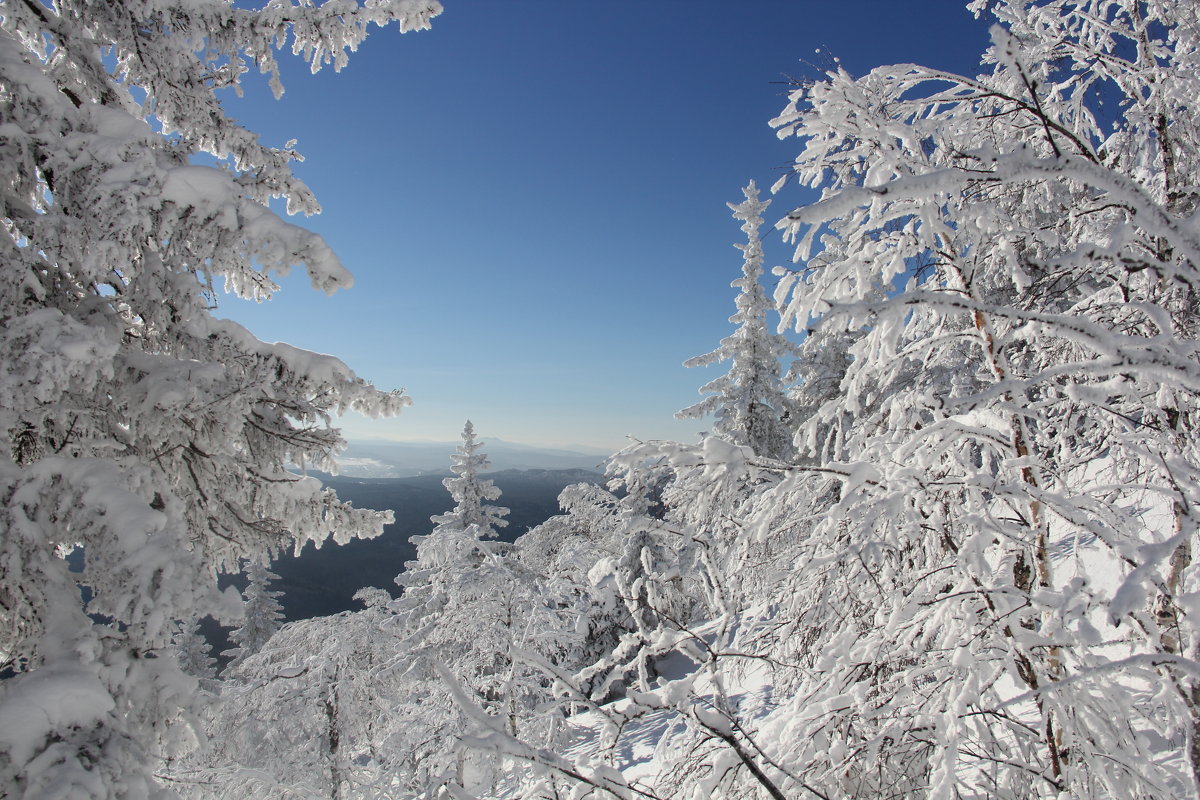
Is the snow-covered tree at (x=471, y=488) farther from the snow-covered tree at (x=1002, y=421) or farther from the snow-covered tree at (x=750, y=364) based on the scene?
the snow-covered tree at (x=1002, y=421)

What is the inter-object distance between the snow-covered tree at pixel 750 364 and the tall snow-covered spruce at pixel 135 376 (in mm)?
14609

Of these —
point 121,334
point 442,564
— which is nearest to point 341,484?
point 442,564

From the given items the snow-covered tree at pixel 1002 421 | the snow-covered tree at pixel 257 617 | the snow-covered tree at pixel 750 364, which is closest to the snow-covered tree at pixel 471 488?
the snow-covered tree at pixel 750 364

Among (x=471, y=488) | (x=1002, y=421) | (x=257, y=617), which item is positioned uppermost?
(x=1002, y=421)

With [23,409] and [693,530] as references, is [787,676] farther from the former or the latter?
[23,409]

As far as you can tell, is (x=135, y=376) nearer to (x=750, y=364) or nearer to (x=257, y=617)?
(x=750, y=364)

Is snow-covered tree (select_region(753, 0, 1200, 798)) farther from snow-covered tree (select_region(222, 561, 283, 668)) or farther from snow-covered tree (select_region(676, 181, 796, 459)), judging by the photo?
snow-covered tree (select_region(222, 561, 283, 668))

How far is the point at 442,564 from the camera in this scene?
1364cm

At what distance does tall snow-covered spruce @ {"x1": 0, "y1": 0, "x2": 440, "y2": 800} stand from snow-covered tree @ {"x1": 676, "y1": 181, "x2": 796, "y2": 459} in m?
14.6

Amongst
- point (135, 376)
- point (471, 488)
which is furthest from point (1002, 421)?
point (471, 488)

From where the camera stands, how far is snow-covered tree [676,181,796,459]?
709 inches

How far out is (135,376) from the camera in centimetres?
389

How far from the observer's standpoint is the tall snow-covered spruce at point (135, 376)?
2877 millimetres

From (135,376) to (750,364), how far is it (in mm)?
16626
